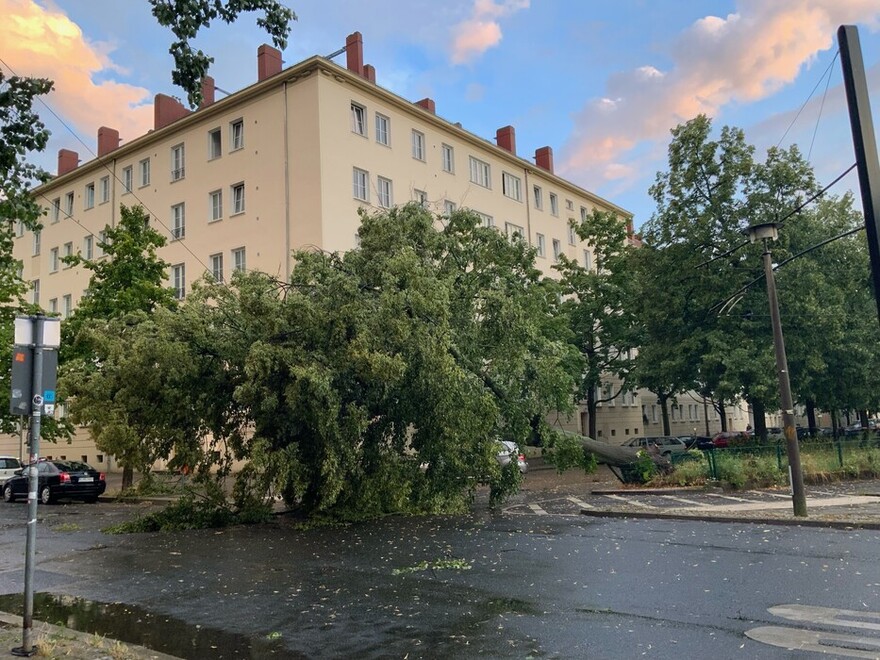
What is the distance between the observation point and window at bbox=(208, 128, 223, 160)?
37469 mm

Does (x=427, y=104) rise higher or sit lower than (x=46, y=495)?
higher

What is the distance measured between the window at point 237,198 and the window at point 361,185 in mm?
5776

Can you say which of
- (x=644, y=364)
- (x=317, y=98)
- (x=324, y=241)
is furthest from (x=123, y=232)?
(x=644, y=364)

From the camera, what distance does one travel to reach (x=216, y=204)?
37188mm

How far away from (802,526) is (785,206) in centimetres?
1867

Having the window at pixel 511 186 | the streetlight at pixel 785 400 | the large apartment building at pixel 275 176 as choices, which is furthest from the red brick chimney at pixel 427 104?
the streetlight at pixel 785 400

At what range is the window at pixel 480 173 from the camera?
4269cm

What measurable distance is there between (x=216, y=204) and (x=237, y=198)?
65.6 inches

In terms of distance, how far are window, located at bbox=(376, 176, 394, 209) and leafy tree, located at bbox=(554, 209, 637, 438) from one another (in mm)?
11255

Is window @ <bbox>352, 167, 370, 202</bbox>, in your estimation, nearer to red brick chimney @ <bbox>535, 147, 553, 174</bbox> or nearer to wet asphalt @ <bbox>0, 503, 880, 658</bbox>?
red brick chimney @ <bbox>535, 147, 553, 174</bbox>

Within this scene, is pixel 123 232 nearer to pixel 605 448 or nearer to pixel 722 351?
pixel 605 448

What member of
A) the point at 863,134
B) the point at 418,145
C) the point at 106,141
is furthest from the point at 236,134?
the point at 863,134

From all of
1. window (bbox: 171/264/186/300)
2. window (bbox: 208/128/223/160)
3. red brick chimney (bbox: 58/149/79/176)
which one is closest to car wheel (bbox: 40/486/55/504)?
window (bbox: 171/264/186/300)

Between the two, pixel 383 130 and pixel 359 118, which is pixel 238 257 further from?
pixel 383 130
